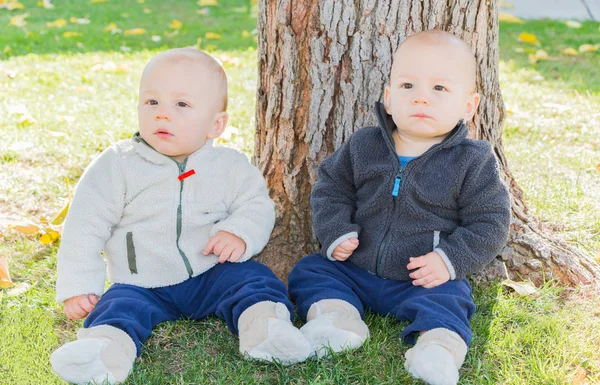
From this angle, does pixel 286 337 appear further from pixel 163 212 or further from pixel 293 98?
pixel 293 98

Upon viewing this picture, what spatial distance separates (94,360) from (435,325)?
3.43 ft

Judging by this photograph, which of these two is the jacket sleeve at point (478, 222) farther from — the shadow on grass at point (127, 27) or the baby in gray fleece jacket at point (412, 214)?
the shadow on grass at point (127, 27)

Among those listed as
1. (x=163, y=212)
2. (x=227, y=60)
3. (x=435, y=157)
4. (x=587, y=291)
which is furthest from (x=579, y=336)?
(x=227, y=60)

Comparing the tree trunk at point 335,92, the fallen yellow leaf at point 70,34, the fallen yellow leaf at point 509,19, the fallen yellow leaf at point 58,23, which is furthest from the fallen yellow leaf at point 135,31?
the tree trunk at point 335,92

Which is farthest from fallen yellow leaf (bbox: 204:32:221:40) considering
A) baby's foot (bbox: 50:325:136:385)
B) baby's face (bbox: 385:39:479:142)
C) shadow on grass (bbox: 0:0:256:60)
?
baby's foot (bbox: 50:325:136:385)

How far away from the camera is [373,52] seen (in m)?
2.72

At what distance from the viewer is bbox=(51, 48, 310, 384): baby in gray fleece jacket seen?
7.89 feet

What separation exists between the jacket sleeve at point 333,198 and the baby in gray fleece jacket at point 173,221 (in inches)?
7.3

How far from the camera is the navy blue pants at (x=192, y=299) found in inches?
91.6

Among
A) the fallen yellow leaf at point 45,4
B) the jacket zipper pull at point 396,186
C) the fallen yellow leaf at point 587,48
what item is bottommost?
the fallen yellow leaf at point 45,4

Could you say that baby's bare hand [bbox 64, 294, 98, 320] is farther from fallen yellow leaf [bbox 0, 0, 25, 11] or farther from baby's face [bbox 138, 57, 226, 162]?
fallen yellow leaf [bbox 0, 0, 25, 11]

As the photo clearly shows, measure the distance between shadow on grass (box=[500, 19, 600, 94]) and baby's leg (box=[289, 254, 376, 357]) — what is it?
11.0 feet

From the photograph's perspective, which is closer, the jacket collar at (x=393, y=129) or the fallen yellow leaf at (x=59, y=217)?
the jacket collar at (x=393, y=129)

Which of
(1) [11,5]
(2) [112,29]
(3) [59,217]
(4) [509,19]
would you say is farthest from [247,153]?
(1) [11,5]
